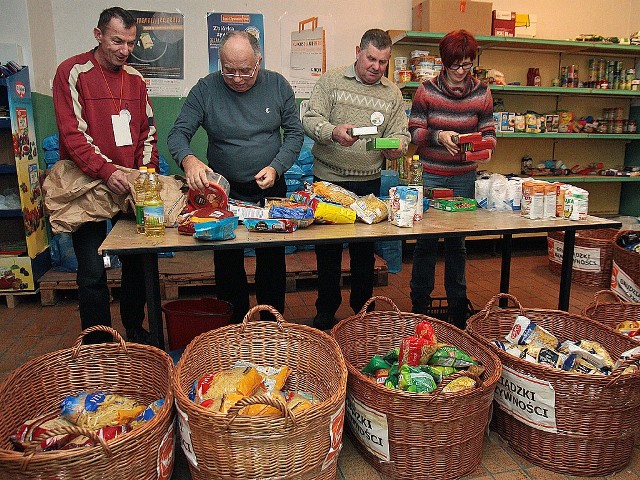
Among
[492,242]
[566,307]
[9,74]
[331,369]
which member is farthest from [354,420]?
[492,242]

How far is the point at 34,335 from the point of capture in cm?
326

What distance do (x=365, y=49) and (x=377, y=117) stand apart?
38cm

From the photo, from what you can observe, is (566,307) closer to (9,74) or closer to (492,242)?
(492,242)

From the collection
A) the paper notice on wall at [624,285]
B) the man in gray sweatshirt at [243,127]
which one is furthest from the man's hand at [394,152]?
the paper notice on wall at [624,285]

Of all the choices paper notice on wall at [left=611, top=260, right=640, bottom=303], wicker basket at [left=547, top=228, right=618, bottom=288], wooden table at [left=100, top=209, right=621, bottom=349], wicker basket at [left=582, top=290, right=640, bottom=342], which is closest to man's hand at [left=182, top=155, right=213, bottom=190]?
wooden table at [left=100, top=209, right=621, bottom=349]

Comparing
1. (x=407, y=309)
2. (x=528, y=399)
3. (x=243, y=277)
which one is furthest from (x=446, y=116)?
(x=528, y=399)

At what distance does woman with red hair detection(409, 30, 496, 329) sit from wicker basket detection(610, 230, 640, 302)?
4.18 feet

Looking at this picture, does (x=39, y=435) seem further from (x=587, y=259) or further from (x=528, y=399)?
(x=587, y=259)

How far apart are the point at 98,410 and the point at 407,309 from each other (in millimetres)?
2334

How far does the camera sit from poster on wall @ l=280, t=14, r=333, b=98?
4.95m

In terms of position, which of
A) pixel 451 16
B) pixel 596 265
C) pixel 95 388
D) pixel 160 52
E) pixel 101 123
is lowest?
pixel 596 265

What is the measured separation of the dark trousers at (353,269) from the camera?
3.08 meters

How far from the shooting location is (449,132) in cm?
291

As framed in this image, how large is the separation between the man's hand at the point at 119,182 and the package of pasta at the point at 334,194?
Answer: 882 millimetres
